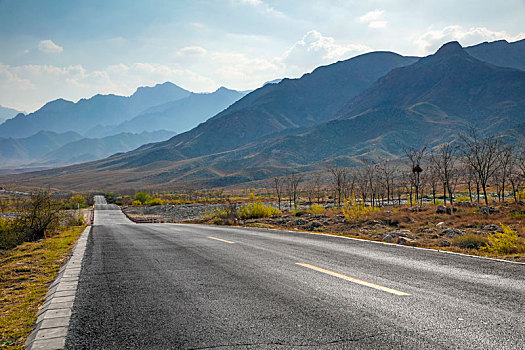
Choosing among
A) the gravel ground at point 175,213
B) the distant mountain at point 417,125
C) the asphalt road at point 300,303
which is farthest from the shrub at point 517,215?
the distant mountain at point 417,125

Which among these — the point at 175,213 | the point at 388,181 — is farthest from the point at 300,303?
the point at 175,213

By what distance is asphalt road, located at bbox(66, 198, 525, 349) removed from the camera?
3.66 m

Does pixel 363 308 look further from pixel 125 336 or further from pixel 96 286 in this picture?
pixel 96 286

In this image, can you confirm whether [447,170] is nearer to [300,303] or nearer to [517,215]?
[517,215]

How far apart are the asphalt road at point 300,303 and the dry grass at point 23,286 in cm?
63

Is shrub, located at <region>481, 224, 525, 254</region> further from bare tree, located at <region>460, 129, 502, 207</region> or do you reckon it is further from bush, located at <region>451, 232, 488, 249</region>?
bare tree, located at <region>460, 129, 502, 207</region>

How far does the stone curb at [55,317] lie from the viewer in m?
3.76

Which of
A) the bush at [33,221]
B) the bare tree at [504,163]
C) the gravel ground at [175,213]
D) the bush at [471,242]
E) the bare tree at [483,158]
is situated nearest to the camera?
the bush at [471,242]

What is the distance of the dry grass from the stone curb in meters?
0.14

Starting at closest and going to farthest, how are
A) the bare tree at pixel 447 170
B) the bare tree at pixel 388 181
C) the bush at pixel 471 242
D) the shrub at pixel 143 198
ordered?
the bush at pixel 471 242, the bare tree at pixel 447 170, the bare tree at pixel 388 181, the shrub at pixel 143 198

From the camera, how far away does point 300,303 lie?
4.71 metres

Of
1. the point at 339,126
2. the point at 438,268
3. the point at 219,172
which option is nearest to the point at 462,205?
the point at 438,268

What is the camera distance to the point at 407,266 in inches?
276

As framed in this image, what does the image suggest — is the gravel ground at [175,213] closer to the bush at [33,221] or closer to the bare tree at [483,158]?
the bush at [33,221]
